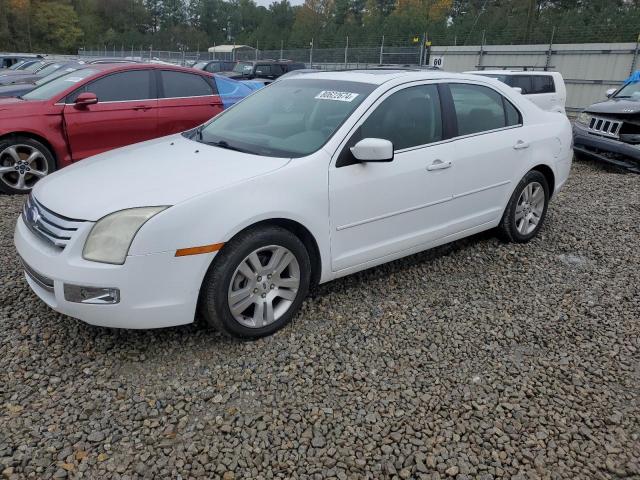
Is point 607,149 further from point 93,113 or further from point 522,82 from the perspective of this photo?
point 93,113

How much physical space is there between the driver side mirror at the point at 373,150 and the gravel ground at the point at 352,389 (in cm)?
106

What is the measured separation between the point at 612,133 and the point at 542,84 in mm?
3517

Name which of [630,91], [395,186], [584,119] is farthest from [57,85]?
[630,91]

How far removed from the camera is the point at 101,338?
326cm

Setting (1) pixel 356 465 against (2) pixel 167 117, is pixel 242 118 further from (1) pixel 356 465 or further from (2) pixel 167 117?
(2) pixel 167 117

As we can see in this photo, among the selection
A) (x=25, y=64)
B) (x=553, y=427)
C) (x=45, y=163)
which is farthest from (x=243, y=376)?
(x=25, y=64)

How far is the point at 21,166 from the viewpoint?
20.0 feet

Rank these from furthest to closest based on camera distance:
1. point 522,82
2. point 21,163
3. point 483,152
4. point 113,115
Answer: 1. point 522,82
2. point 113,115
3. point 21,163
4. point 483,152

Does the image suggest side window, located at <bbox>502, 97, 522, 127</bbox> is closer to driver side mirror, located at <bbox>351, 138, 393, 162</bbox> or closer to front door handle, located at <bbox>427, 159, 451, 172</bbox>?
front door handle, located at <bbox>427, 159, 451, 172</bbox>

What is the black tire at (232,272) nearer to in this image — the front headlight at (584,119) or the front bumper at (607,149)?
the front bumper at (607,149)

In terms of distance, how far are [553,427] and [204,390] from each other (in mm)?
1777

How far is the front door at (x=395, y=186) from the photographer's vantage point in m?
3.51

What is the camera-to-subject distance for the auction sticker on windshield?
3777mm

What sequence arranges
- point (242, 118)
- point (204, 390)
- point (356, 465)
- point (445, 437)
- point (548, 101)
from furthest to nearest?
point (548, 101) < point (242, 118) < point (204, 390) < point (445, 437) < point (356, 465)
